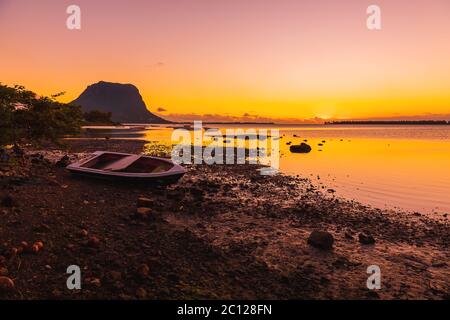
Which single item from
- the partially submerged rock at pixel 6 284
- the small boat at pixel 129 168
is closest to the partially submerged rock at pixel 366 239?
the small boat at pixel 129 168

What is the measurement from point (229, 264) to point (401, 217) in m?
8.95

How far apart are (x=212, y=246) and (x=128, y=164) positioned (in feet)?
33.9

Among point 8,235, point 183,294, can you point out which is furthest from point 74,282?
point 8,235

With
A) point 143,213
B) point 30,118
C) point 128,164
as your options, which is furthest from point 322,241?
point 30,118

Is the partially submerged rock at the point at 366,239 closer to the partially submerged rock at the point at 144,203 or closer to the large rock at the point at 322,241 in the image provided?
the large rock at the point at 322,241

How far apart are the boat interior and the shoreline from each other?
217cm

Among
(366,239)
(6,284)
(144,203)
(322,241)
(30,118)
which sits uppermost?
(30,118)

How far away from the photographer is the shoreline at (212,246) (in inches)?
291

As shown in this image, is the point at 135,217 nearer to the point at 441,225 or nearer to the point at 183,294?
the point at 183,294

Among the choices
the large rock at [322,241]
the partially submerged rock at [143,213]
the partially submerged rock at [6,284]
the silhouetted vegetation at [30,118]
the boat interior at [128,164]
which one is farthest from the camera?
the boat interior at [128,164]

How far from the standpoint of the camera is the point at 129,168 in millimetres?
18984

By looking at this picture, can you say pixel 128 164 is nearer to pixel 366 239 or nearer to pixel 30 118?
pixel 30 118

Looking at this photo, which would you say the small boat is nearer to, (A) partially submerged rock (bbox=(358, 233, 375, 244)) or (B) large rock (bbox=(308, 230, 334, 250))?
(B) large rock (bbox=(308, 230, 334, 250))

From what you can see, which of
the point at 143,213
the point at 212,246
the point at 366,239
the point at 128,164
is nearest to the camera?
the point at 212,246
